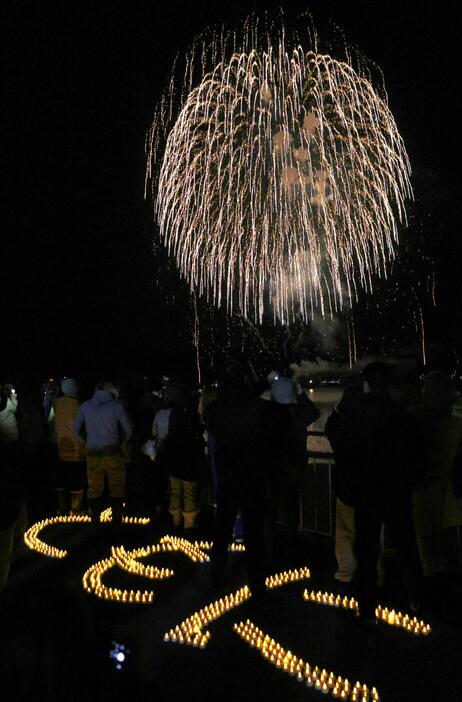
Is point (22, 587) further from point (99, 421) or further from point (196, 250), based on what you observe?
point (196, 250)

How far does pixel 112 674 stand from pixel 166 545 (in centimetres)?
646

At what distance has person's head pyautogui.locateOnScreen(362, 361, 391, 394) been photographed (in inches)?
222

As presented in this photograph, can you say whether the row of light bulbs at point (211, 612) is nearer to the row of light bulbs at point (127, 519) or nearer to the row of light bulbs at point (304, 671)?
the row of light bulbs at point (304, 671)

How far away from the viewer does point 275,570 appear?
23.9 ft

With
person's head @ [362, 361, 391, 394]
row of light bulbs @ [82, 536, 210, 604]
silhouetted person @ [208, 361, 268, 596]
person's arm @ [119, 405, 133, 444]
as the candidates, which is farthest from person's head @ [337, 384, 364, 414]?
person's arm @ [119, 405, 133, 444]

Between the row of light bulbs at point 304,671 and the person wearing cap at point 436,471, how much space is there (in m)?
2.06

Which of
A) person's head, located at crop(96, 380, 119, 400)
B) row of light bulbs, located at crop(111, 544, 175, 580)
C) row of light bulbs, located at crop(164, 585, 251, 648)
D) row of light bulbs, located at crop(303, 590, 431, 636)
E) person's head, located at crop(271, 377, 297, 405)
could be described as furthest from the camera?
person's head, located at crop(96, 380, 119, 400)

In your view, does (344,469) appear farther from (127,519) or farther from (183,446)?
(127,519)

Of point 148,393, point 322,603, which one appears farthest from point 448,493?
point 148,393

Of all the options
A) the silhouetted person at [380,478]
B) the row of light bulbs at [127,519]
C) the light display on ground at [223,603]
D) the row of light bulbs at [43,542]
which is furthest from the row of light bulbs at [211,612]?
the row of light bulbs at [127,519]

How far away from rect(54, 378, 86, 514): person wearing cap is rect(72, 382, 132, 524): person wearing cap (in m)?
0.89

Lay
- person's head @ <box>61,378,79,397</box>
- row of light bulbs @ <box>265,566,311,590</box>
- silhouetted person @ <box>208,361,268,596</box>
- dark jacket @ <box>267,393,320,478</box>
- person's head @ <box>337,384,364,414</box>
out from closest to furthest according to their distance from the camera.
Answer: person's head @ <box>337,384,364,414</box>
silhouetted person @ <box>208,361,268,596</box>
row of light bulbs @ <box>265,566,311,590</box>
dark jacket @ <box>267,393,320,478</box>
person's head @ <box>61,378,79,397</box>

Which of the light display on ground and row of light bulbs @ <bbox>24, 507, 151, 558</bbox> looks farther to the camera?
row of light bulbs @ <bbox>24, 507, 151, 558</bbox>

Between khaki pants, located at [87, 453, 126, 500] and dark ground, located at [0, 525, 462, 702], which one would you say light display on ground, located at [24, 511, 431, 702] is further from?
khaki pants, located at [87, 453, 126, 500]
